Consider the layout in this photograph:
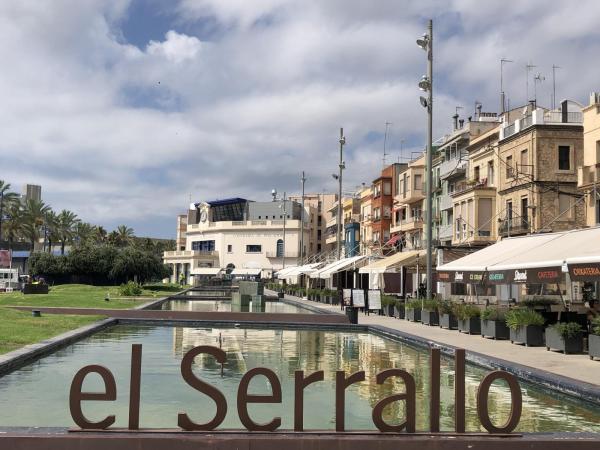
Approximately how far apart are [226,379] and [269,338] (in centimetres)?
912

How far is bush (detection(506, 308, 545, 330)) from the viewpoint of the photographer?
18.1m

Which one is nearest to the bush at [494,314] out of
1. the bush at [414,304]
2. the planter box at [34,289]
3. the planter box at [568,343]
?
the planter box at [568,343]

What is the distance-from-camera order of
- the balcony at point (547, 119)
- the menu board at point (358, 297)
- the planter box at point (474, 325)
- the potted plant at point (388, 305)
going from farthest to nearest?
the balcony at point (547, 119) < the potted plant at point (388, 305) < the menu board at point (358, 297) < the planter box at point (474, 325)

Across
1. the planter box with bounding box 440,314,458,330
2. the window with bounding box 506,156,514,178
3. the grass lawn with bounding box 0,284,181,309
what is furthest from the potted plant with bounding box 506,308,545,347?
the window with bounding box 506,156,514,178

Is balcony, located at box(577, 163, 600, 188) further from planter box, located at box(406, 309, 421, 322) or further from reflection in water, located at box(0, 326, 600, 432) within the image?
reflection in water, located at box(0, 326, 600, 432)

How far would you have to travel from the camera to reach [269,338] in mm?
21828

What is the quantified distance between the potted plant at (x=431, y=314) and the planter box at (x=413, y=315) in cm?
164

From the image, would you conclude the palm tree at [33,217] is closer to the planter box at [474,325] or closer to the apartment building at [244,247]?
the apartment building at [244,247]

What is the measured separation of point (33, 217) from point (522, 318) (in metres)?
84.0

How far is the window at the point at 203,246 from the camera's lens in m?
117

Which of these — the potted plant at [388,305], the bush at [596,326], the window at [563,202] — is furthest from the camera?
the window at [563,202]

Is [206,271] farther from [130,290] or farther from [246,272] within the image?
[130,290]

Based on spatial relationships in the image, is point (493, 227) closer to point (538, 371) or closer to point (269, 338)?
point (269, 338)

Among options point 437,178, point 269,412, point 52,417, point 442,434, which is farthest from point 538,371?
point 437,178
